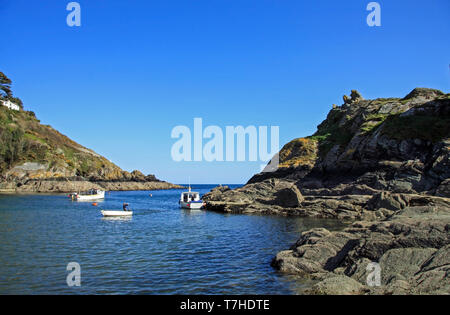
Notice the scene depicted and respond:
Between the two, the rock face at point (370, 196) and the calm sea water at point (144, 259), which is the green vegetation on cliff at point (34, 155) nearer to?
the rock face at point (370, 196)

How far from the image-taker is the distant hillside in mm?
115438

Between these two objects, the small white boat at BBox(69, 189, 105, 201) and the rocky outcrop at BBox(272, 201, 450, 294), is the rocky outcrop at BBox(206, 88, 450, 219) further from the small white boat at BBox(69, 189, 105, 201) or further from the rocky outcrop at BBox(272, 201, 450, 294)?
the small white boat at BBox(69, 189, 105, 201)

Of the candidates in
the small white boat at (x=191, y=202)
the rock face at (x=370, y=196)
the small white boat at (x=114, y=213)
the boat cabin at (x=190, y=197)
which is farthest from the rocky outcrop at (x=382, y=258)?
the boat cabin at (x=190, y=197)

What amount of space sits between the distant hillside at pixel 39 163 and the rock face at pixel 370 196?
8173cm

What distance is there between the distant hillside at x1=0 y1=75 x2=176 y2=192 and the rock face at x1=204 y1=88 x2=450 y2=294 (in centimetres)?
8173

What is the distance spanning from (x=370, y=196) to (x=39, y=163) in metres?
130

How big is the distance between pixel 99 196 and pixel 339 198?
7161 cm

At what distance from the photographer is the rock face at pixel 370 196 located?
1408cm

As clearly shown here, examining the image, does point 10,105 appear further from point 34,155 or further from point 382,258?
point 382,258

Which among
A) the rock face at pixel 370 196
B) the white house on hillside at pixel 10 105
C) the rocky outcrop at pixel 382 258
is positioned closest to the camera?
the rocky outcrop at pixel 382 258

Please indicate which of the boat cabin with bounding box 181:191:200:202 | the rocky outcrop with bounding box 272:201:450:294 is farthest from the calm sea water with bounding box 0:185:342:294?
the boat cabin with bounding box 181:191:200:202

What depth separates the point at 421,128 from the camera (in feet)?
185

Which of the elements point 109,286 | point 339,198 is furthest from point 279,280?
point 339,198
